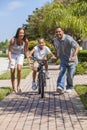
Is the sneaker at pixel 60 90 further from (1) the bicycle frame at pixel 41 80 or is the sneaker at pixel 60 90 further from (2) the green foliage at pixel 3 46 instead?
(2) the green foliage at pixel 3 46

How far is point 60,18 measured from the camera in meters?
29.9

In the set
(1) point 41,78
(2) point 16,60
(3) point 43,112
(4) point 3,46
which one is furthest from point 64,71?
(4) point 3,46

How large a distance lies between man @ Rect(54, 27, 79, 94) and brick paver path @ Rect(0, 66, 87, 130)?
0.57 metres

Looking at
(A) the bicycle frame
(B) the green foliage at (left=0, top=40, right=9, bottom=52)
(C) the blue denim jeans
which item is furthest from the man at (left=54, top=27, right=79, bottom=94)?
(B) the green foliage at (left=0, top=40, right=9, bottom=52)

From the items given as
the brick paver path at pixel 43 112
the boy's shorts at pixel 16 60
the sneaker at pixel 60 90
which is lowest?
the brick paver path at pixel 43 112

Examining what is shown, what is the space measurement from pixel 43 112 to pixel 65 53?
3.67 metres

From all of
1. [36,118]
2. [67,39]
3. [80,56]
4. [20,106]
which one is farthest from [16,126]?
[80,56]

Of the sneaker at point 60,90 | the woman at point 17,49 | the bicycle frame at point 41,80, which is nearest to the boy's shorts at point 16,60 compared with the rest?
the woman at point 17,49

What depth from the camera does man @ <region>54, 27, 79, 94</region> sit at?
40.5 ft

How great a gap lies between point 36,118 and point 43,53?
4.37 meters

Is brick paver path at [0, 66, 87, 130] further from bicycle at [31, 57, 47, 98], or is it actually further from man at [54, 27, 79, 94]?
man at [54, 27, 79, 94]

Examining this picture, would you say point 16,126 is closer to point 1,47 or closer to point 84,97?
point 84,97

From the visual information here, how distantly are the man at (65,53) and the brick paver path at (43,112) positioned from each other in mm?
568

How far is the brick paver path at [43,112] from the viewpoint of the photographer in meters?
7.73
